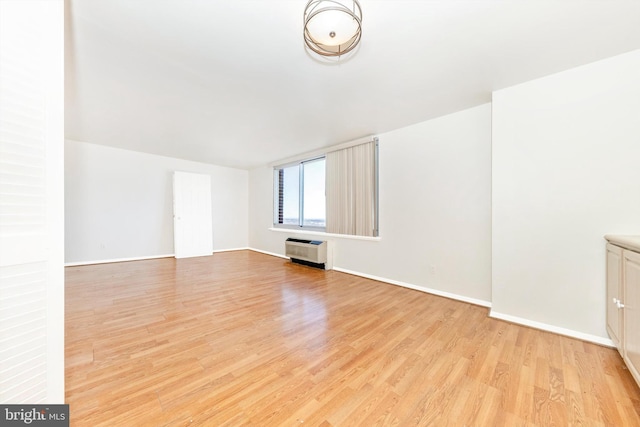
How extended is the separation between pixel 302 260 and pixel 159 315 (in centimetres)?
269

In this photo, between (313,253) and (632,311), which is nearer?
(632,311)

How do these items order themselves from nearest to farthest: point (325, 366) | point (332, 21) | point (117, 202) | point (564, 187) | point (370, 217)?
point (332, 21) → point (325, 366) → point (564, 187) → point (370, 217) → point (117, 202)

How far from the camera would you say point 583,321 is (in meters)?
2.04

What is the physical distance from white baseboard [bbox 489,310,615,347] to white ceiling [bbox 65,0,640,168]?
7.69 feet

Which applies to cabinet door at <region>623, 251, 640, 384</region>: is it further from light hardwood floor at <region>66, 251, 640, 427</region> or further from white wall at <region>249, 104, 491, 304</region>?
white wall at <region>249, 104, 491, 304</region>

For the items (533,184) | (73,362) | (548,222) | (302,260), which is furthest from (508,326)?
(73,362)

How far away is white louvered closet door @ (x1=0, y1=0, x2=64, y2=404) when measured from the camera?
896 mm

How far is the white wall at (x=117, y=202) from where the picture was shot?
4559mm

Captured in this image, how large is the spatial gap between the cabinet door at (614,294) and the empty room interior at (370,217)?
0.03m

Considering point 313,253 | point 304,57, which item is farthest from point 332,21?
point 313,253

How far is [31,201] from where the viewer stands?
98 centimetres

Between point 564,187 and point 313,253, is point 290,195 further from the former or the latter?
point 564,187

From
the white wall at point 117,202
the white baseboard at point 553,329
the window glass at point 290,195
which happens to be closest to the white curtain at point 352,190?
the window glass at point 290,195

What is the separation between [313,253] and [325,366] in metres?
2.83
